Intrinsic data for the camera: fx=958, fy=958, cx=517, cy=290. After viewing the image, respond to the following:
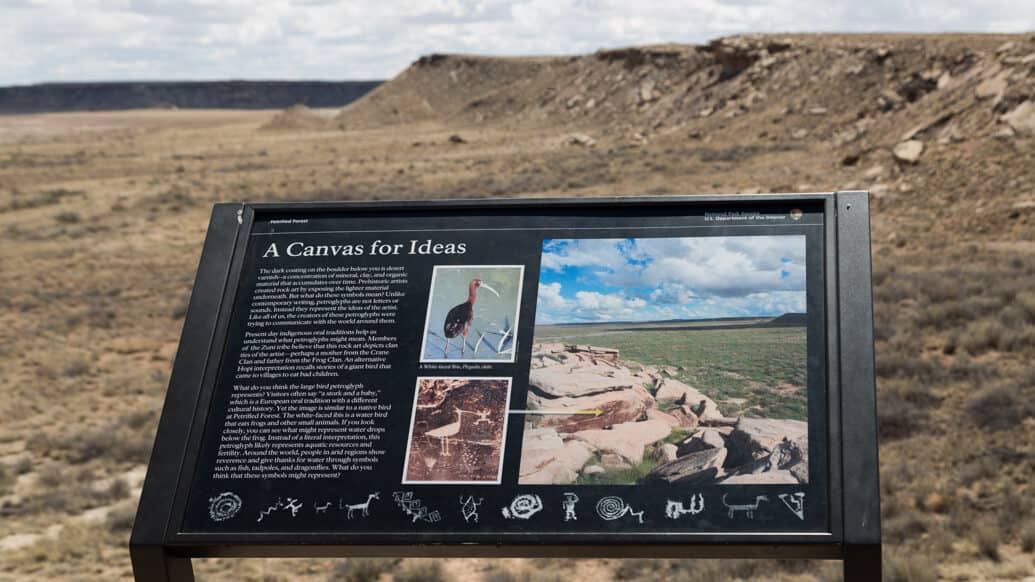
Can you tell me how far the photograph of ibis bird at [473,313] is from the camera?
3.57m

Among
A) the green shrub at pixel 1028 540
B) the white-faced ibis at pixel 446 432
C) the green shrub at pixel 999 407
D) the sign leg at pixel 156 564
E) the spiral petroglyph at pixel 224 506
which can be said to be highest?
the green shrub at pixel 999 407

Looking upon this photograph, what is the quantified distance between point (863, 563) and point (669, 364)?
912 millimetres

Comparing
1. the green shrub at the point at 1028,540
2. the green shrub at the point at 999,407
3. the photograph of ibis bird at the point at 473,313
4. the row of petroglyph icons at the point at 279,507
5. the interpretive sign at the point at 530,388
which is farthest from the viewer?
the green shrub at the point at 999,407

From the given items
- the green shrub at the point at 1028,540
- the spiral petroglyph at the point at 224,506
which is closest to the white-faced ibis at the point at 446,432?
the spiral petroglyph at the point at 224,506

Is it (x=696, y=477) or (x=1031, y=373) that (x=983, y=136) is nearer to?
(x=1031, y=373)

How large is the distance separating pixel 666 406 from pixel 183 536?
175 centimetres

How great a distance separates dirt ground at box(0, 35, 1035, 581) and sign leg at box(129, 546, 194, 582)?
3.11 meters

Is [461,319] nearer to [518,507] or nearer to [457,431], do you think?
[457,431]

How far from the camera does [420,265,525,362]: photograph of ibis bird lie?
3.57 metres

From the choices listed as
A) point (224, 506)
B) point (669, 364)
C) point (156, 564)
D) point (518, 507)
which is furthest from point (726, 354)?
point (156, 564)

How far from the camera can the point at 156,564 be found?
337 cm

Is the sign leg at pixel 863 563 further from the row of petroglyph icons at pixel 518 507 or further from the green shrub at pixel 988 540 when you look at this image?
the green shrub at pixel 988 540

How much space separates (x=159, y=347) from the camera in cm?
1315

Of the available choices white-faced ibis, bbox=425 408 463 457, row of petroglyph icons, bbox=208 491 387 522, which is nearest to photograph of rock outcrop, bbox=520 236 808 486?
white-faced ibis, bbox=425 408 463 457
